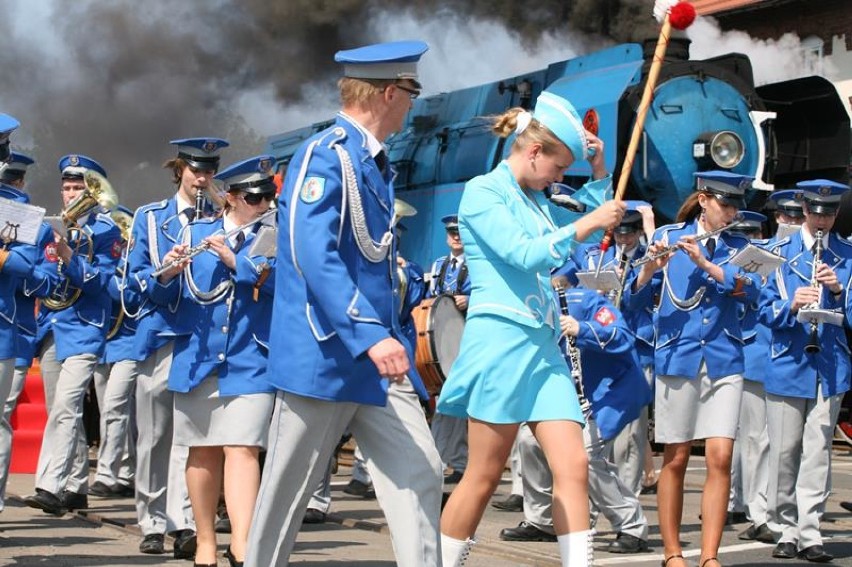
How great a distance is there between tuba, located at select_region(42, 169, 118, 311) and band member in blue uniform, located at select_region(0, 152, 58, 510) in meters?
0.27

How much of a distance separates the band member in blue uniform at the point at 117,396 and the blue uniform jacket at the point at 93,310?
0.08m

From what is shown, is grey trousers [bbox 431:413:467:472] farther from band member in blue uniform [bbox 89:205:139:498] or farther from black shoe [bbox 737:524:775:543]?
black shoe [bbox 737:524:775:543]

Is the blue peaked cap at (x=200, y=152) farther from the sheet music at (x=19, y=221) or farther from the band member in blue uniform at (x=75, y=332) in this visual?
the band member in blue uniform at (x=75, y=332)

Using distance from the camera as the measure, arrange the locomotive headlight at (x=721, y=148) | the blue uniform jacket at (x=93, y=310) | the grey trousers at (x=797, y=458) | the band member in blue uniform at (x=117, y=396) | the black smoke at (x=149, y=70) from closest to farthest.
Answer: the grey trousers at (x=797, y=458)
the blue uniform jacket at (x=93, y=310)
the band member in blue uniform at (x=117, y=396)
the locomotive headlight at (x=721, y=148)
the black smoke at (x=149, y=70)

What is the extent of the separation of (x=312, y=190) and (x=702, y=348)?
3186 mm

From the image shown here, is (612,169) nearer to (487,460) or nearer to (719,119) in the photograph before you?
(719,119)

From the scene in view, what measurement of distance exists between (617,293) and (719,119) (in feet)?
20.5

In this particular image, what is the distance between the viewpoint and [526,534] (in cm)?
897

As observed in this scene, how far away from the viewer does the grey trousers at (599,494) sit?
867 cm

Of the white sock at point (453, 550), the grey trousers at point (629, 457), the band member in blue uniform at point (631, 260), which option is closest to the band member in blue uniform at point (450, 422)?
the band member in blue uniform at point (631, 260)

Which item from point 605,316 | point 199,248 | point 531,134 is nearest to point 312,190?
point 531,134

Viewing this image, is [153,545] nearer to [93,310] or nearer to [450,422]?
[93,310]

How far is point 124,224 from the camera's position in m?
10.2

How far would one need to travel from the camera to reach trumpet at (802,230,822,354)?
882 cm
